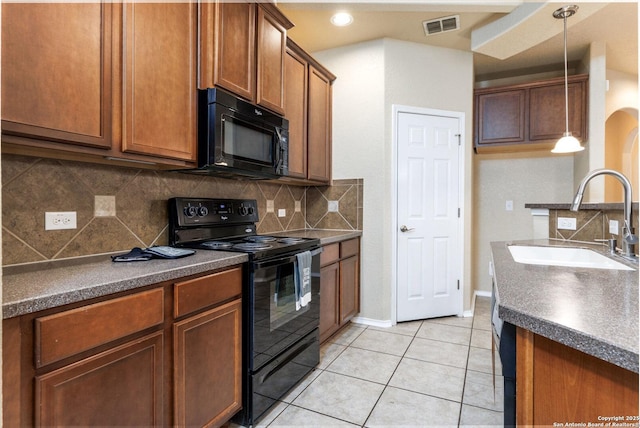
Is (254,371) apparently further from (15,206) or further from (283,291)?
(15,206)

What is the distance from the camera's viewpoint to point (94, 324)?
103 centimetres

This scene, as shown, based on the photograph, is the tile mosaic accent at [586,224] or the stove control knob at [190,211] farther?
the tile mosaic accent at [586,224]

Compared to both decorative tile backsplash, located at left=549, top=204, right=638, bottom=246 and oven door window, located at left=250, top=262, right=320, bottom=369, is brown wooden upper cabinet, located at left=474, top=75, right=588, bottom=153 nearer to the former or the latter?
decorative tile backsplash, located at left=549, top=204, right=638, bottom=246

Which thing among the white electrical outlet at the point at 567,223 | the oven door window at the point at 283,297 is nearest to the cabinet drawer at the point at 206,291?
the oven door window at the point at 283,297

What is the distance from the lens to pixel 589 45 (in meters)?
3.12

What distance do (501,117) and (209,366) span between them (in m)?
3.58

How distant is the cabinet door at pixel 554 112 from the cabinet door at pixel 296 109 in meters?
2.39

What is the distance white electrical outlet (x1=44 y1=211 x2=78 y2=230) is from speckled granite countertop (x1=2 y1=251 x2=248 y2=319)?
0.49ft

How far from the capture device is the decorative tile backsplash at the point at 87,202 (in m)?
1.30

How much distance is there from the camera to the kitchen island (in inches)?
26.9

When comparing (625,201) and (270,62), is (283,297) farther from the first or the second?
(625,201)

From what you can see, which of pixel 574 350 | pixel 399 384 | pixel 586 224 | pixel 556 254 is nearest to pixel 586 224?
pixel 586 224

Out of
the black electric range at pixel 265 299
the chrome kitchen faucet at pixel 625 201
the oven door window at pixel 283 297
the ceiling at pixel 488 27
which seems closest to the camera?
the chrome kitchen faucet at pixel 625 201

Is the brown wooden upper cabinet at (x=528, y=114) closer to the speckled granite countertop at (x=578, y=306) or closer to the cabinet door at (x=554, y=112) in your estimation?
the cabinet door at (x=554, y=112)
